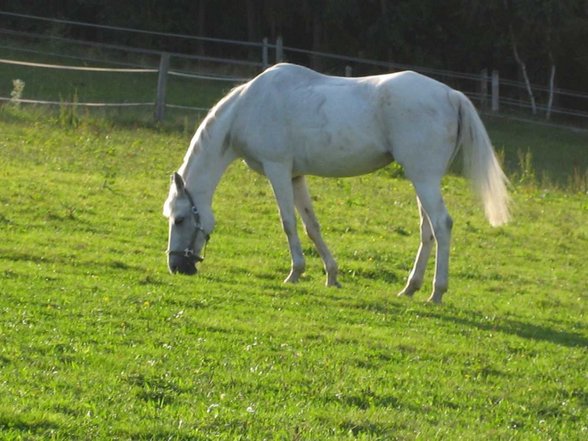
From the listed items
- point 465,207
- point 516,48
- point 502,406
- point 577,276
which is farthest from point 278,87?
point 516,48

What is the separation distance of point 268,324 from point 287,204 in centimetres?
253

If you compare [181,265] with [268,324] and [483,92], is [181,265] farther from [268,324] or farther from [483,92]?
[483,92]

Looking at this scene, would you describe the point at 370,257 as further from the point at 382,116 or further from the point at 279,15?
the point at 279,15

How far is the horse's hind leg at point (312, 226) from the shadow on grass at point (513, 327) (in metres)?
1.29

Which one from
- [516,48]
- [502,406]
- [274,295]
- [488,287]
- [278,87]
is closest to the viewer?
[502,406]

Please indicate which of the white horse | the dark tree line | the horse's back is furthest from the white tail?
the dark tree line

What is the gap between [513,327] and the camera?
9.74 m

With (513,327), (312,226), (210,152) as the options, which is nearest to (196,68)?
(210,152)

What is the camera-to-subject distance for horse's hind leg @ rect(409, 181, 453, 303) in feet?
34.4

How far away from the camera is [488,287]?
12.0 metres

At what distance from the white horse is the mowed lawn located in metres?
0.51

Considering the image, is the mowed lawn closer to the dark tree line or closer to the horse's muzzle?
the horse's muzzle

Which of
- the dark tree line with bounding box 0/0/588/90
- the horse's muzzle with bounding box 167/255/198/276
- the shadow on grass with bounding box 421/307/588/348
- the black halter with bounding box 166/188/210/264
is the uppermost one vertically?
the dark tree line with bounding box 0/0/588/90

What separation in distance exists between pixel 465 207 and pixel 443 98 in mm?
6426
